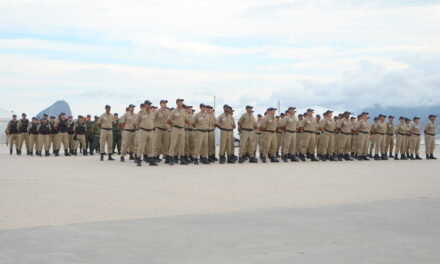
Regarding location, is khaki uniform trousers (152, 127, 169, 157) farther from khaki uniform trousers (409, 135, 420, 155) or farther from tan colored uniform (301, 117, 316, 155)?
khaki uniform trousers (409, 135, 420, 155)

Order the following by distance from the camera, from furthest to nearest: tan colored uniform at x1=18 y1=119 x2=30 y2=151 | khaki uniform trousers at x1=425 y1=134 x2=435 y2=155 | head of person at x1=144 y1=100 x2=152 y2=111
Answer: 1. khaki uniform trousers at x1=425 y1=134 x2=435 y2=155
2. tan colored uniform at x1=18 y1=119 x2=30 y2=151
3. head of person at x1=144 y1=100 x2=152 y2=111

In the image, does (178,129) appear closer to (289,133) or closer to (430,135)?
(289,133)

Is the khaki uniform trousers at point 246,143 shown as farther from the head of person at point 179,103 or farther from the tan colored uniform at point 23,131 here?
the tan colored uniform at point 23,131

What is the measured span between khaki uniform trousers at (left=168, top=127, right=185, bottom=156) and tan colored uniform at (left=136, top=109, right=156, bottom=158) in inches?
27.6

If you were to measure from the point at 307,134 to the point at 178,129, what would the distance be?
5.86m

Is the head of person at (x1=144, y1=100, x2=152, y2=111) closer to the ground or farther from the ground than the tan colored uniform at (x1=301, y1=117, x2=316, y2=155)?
farther from the ground

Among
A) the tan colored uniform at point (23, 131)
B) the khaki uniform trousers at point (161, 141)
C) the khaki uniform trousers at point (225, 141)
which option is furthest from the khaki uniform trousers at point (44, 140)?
the khaki uniform trousers at point (225, 141)

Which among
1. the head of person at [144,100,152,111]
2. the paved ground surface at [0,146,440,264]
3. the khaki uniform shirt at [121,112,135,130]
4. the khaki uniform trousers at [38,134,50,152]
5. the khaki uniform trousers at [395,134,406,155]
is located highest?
the head of person at [144,100,152,111]

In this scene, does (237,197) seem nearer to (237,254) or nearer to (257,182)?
(257,182)

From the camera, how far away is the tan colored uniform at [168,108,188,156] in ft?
66.3

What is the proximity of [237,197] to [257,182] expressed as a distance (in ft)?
9.77

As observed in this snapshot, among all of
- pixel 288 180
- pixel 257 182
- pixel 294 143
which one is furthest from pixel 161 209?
pixel 294 143

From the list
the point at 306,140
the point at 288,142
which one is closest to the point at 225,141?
the point at 288,142

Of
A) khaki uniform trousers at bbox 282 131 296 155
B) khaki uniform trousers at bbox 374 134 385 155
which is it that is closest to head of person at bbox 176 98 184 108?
khaki uniform trousers at bbox 282 131 296 155
